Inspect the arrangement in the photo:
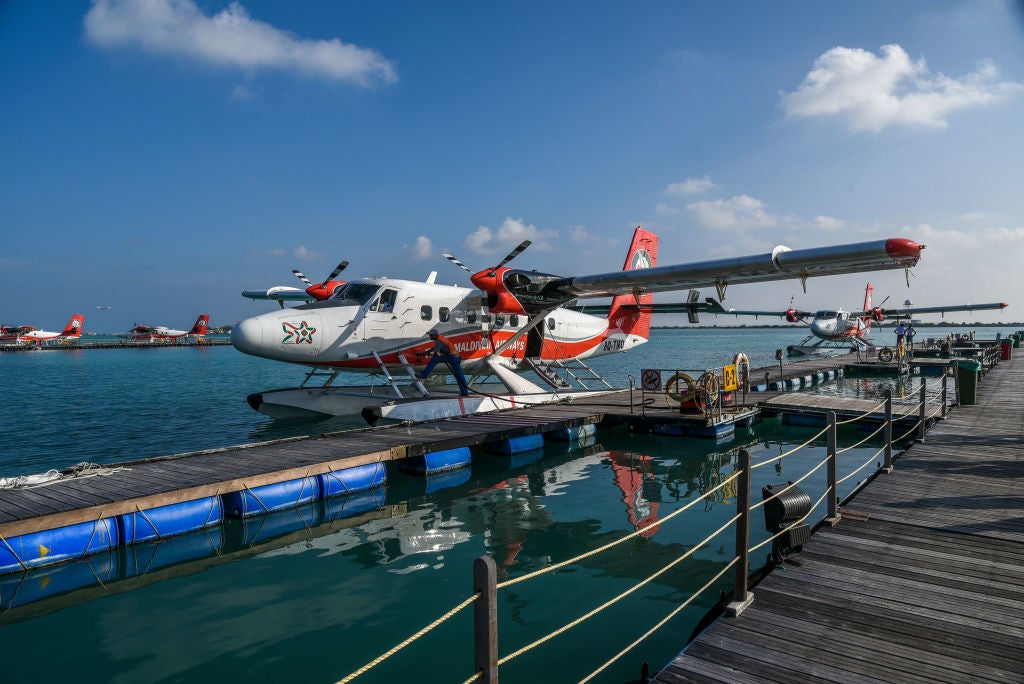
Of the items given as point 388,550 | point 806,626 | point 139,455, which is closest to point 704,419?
point 388,550

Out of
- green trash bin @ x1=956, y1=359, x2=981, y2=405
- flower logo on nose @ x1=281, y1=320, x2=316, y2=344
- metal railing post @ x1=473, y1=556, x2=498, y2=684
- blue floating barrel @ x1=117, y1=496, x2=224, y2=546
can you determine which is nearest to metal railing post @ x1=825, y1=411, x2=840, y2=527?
metal railing post @ x1=473, y1=556, x2=498, y2=684

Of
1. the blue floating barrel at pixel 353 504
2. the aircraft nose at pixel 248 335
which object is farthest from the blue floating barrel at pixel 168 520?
the aircraft nose at pixel 248 335

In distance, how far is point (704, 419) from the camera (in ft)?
46.5

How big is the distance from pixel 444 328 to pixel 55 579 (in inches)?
441

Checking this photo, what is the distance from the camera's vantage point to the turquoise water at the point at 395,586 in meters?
4.92

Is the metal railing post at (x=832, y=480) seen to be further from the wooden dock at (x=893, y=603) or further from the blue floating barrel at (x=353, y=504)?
the blue floating barrel at (x=353, y=504)

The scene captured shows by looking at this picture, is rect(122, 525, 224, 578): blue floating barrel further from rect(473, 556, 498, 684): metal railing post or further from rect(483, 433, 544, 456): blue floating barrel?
rect(483, 433, 544, 456): blue floating barrel

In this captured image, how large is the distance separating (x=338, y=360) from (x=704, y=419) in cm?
974

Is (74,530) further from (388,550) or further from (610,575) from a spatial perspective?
(610,575)

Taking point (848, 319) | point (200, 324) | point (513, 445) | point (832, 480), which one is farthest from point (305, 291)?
point (200, 324)

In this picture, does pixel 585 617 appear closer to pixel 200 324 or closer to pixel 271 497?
pixel 271 497

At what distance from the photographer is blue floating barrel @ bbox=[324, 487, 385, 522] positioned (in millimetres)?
9180

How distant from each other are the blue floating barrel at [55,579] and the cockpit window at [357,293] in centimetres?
935

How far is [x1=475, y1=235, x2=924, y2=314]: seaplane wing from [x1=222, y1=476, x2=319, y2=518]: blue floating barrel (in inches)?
302
